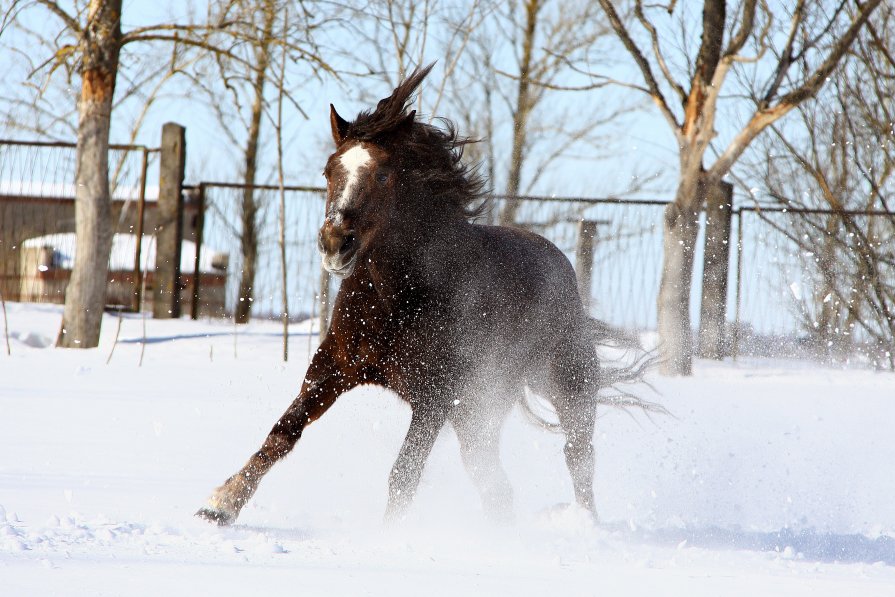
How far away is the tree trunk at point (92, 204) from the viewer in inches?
345

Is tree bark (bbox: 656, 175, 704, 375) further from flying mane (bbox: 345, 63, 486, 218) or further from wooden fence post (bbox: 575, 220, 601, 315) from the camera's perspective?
flying mane (bbox: 345, 63, 486, 218)

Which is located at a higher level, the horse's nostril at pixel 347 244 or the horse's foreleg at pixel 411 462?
the horse's nostril at pixel 347 244

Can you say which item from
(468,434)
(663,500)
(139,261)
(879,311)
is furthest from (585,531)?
(139,261)

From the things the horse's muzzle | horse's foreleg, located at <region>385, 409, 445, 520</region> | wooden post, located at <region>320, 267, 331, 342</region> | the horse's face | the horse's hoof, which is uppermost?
the horse's face

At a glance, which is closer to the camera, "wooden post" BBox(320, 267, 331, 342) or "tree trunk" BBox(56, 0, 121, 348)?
"tree trunk" BBox(56, 0, 121, 348)

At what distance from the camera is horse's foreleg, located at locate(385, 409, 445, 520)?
3.49 m

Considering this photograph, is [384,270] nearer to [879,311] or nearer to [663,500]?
[663,500]

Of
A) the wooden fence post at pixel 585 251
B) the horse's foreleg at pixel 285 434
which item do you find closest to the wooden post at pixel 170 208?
the wooden fence post at pixel 585 251

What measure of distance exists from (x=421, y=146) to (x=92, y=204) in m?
6.23

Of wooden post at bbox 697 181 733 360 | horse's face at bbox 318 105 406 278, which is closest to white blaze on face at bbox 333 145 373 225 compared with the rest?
horse's face at bbox 318 105 406 278

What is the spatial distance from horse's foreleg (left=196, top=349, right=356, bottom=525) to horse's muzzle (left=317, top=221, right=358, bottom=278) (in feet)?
1.87

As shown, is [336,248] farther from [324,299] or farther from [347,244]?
[324,299]

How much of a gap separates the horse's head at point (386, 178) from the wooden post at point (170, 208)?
23.5 feet

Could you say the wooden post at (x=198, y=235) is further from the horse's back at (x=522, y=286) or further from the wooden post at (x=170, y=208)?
the horse's back at (x=522, y=286)
